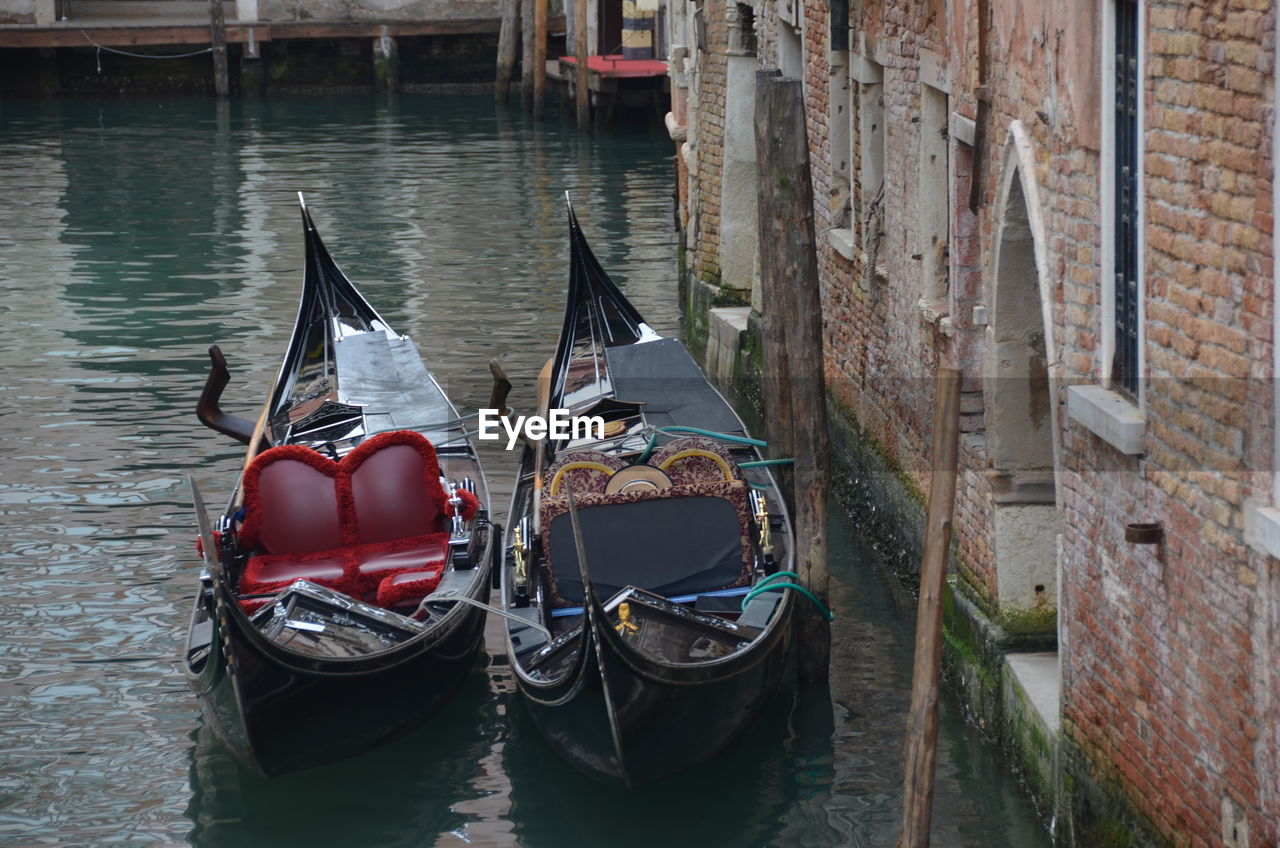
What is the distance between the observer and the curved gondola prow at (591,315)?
750 centimetres

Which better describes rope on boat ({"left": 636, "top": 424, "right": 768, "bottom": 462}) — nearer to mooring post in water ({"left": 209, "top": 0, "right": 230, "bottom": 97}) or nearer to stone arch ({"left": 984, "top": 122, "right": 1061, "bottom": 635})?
stone arch ({"left": 984, "top": 122, "right": 1061, "bottom": 635})

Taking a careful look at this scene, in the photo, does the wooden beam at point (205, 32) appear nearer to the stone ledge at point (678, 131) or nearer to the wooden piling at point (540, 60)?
the wooden piling at point (540, 60)

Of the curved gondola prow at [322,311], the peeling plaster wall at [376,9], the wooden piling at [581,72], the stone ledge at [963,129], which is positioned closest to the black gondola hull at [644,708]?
the stone ledge at [963,129]

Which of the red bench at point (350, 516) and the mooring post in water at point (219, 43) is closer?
the red bench at point (350, 516)

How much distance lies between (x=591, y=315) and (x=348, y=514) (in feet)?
7.23

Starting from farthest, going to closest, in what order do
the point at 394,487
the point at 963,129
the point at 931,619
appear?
1. the point at 394,487
2. the point at 963,129
3. the point at 931,619

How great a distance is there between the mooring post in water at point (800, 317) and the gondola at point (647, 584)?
0.41 ft

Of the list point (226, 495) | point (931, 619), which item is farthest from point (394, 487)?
point (931, 619)

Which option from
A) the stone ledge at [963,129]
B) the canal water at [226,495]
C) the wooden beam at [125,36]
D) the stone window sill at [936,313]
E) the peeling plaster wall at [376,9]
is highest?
the peeling plaster wall at [376,9]

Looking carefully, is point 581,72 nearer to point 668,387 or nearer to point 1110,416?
point 668,387

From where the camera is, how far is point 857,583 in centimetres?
631

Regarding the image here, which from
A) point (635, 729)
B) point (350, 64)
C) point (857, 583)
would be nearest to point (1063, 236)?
point (635, 729)

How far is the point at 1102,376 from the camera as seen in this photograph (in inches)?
150
